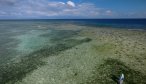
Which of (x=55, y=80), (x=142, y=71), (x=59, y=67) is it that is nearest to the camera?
(x=55, y=80)

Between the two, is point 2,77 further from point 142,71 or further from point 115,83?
point 142,71

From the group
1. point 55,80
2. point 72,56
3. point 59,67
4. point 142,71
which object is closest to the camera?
point 55,80

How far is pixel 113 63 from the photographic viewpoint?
703 inches

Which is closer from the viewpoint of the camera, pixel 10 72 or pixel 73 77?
pixel 73 77

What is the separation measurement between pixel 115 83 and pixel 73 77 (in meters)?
4.37

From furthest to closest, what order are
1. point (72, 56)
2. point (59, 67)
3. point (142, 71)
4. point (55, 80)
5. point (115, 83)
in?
point (72, 56) → point (59, 67) → point (142, 71) → point (55, 80) → point (115, 83)

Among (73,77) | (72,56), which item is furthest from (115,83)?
(72,56)

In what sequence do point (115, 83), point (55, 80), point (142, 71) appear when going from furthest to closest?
1. point (142, 71)
2. point (55, 80)
3. point (115, 83)

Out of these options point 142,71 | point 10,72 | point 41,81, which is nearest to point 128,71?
point 142,71

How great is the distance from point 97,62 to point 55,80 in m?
7.00

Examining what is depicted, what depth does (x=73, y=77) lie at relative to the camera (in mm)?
14383

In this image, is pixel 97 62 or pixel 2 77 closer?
pixel 2 77

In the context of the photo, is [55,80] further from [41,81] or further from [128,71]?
→ [128,71]

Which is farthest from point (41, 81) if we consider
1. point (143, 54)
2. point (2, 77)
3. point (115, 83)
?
point (143, 54)
